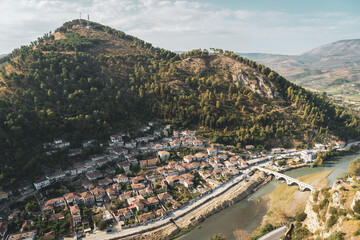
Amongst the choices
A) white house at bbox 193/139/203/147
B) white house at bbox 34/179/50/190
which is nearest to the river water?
white house at bbox 193/139/203/147

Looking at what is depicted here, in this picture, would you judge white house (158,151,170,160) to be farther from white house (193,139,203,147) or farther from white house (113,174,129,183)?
white house (113,174,129,183)

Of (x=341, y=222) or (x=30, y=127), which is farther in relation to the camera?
(x=30, y=127)

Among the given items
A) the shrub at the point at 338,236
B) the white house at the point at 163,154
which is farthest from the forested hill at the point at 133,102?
the shrub at the point at 338,236

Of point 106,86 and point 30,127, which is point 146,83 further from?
point 30,127

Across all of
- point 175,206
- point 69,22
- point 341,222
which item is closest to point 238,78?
point 175,206

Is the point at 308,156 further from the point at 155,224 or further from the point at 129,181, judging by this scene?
the point at 129,181

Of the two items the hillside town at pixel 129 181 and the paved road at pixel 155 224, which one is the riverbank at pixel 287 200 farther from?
the paved road at pixel 155 224
